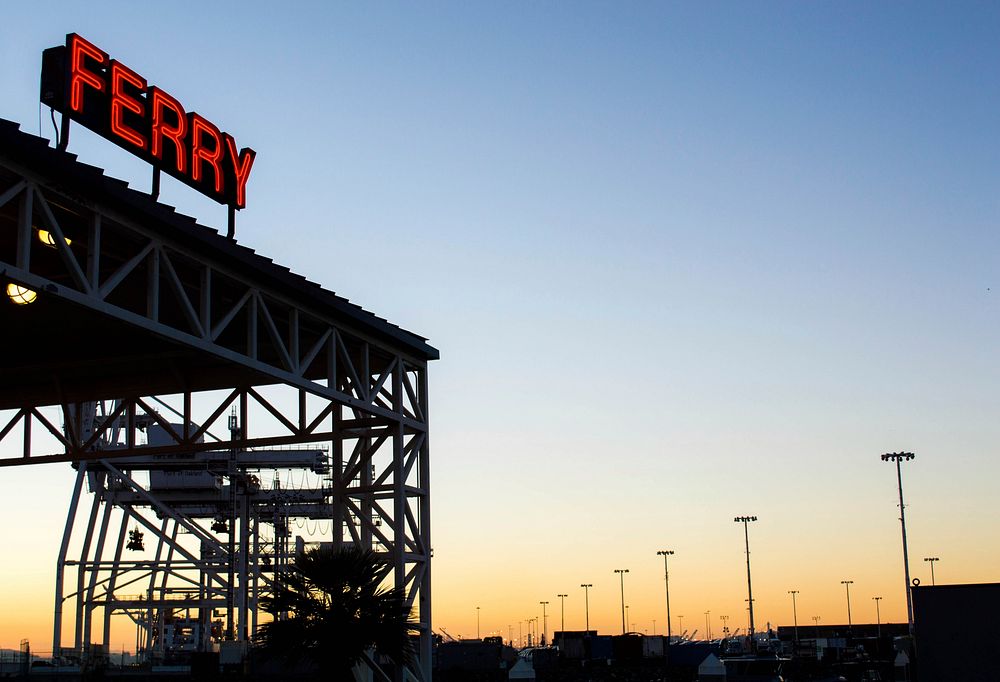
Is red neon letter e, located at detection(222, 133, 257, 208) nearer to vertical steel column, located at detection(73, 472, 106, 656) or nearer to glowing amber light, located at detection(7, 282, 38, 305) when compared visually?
glowing amber light, located at detection(7, 282, 38, 305)

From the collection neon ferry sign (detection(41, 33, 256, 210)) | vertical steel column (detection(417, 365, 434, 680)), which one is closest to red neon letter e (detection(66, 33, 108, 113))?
neon ferry sign (detection(41, 33, 256, 210))

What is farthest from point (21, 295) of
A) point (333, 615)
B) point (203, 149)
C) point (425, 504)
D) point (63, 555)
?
point (63, 555)

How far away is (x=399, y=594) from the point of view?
25516mm

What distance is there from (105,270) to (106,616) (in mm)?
63423

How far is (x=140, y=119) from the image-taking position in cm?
2278

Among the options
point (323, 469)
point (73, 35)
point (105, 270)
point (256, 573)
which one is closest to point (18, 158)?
point (73, 35)

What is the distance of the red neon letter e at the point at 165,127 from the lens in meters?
23.1

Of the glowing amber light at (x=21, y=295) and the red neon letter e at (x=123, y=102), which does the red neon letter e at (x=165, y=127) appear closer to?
the red neon letter e at (x=123, y=102)

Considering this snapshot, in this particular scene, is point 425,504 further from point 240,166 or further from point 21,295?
point 21,295

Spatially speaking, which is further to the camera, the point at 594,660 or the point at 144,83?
the point at 594,660

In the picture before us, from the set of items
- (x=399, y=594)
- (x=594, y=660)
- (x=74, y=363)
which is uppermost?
(x=74, y=363)

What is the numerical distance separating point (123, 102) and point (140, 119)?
56cm

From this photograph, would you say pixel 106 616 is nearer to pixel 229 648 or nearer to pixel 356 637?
pixel 229 648

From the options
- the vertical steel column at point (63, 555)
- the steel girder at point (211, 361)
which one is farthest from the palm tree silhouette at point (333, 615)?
the vertical steel column at point (63, 555)
